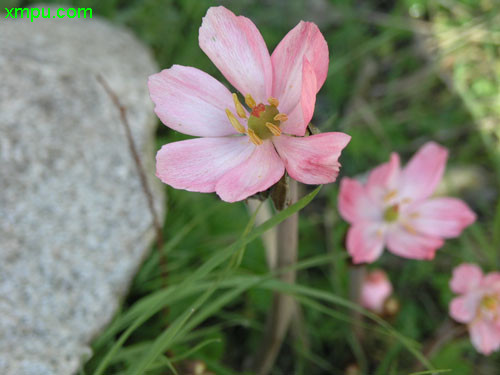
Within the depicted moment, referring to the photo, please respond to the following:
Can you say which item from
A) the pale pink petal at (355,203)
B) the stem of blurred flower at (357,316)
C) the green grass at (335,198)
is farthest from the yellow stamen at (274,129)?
the stem of blurred flower at (357,316)

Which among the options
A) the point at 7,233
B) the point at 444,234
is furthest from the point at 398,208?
A: the point at 7,233

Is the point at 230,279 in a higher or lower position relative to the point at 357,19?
lower

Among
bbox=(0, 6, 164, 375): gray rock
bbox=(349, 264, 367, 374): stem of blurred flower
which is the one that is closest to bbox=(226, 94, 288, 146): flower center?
bbox=(349, 264, 367, 374): stem of blurred flower

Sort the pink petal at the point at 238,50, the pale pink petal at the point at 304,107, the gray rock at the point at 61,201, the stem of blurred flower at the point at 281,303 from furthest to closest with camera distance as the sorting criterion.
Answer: the gray rock at the point at 61,201 → the stem of blurred flower at the point at 281,303 → the pink petal at the point at 238,50 → the pale pink petal at the point at 304,107

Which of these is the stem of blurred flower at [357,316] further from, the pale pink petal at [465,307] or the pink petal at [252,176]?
the pink petal at [252,176]

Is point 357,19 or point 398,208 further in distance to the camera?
point 357,19

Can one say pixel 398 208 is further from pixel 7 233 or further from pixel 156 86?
pixel 7 233
